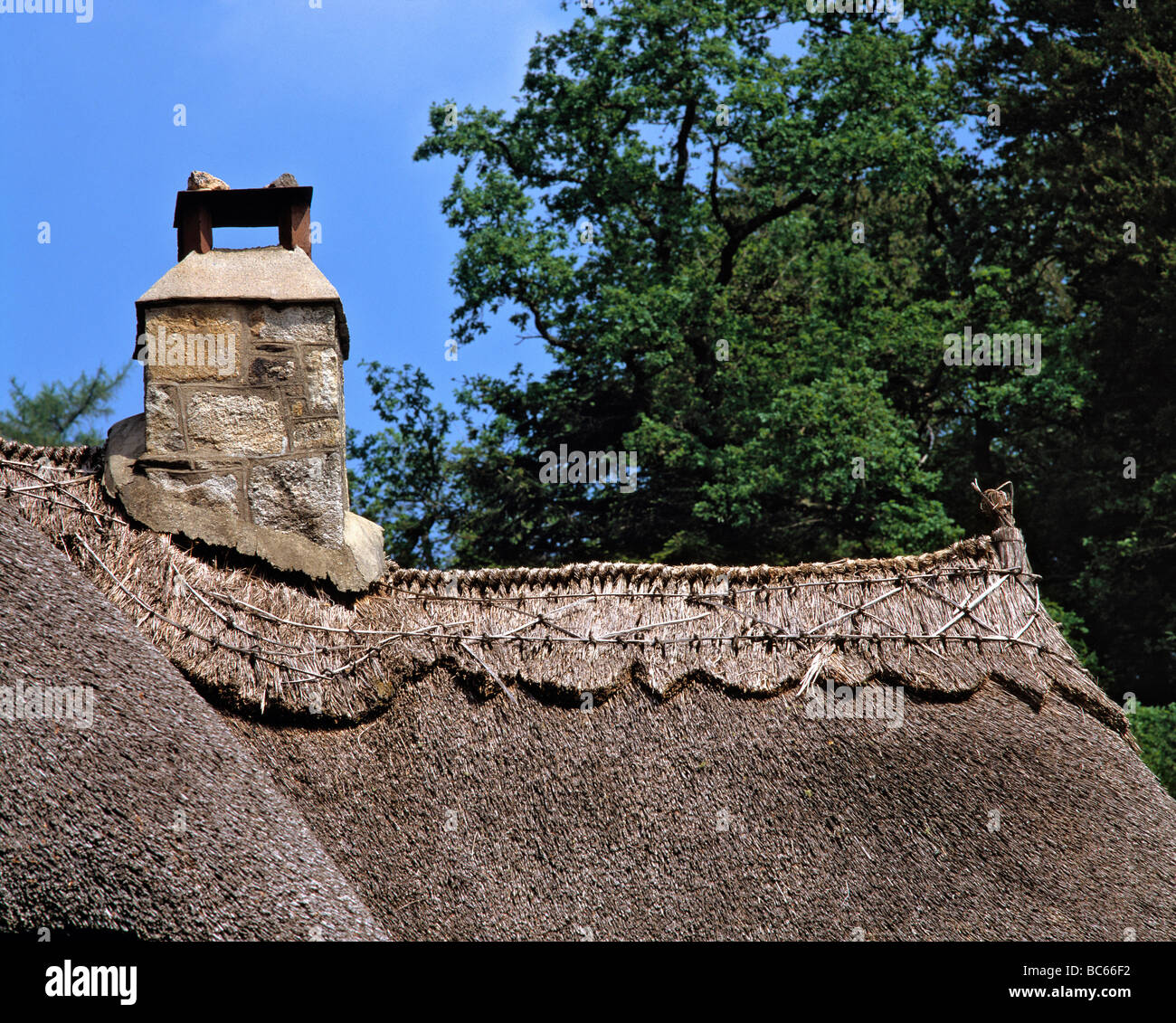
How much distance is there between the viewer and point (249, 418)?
5.38m

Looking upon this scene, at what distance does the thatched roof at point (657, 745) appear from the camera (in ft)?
15.0

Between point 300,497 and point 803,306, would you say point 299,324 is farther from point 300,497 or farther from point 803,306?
point 803,306

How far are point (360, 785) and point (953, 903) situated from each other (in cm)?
243

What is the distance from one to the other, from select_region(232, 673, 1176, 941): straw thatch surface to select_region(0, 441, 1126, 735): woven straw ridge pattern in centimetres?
11

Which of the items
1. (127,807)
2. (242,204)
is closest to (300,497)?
(242,204)

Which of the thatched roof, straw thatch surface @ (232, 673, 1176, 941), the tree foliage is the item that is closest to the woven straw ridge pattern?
the thatched roof

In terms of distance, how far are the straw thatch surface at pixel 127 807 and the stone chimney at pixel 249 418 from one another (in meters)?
0.88

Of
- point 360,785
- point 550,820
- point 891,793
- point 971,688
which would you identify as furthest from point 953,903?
point 360,785

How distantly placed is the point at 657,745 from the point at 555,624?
0.72 meters

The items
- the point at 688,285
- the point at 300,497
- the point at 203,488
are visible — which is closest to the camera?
the point at 203,488

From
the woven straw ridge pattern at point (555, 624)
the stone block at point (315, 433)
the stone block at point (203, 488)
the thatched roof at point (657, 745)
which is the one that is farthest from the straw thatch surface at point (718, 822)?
the stone block at point (315, 433)

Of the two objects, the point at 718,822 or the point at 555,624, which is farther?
the point at 555,624
